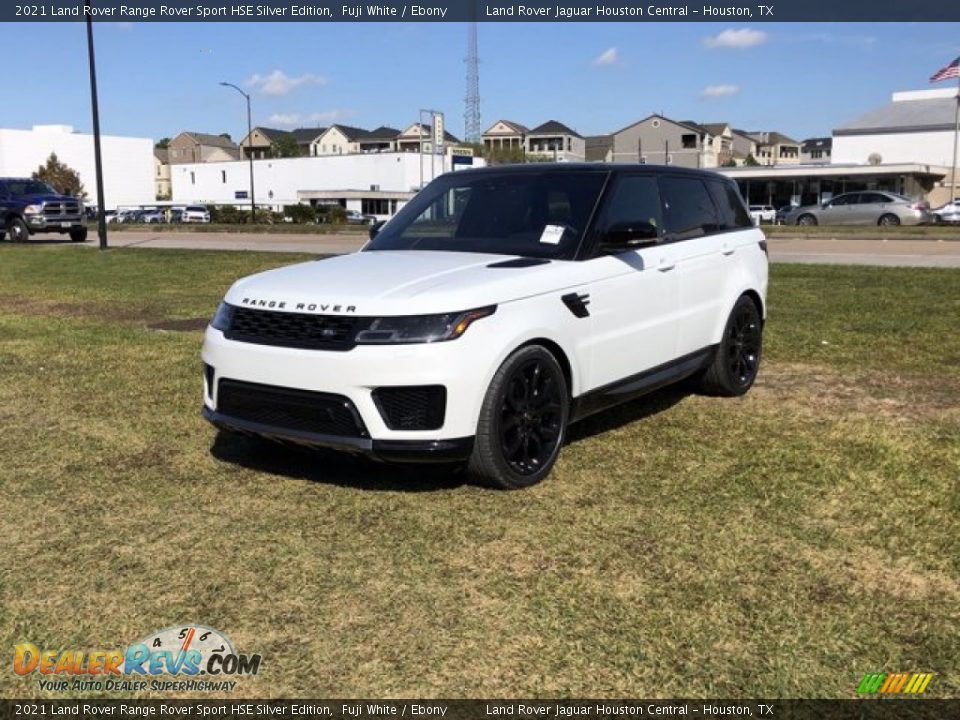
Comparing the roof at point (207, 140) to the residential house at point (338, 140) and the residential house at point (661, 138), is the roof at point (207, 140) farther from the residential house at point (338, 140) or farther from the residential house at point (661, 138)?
the residential house at point (661, 138)

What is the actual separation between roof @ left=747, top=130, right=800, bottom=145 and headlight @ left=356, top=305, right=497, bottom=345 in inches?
6058

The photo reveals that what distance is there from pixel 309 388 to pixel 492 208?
1934 mm

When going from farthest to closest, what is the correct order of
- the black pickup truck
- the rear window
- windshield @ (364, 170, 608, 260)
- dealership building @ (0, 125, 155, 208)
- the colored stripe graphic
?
dealership building @ (0, 125, 155, 208) → the black pickup truck → the rear window → windshield @ (364, 170, 608, 260) → the colored stripe graphic

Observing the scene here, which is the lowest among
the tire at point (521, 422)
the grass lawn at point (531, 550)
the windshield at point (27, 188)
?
the grass lawn at point (531, 550)

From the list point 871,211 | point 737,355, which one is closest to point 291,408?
point 737,355

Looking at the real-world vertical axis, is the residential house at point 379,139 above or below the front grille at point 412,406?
above

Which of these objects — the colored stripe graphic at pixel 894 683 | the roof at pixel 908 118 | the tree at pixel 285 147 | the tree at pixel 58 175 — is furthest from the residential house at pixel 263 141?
the colored stripe graphic at pixel 894 683

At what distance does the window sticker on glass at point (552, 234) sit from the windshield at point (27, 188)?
26056mm

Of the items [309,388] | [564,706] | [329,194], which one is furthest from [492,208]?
[329,194]

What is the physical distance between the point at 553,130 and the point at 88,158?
6813 centimetres

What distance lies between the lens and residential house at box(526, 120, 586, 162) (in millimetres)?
133750

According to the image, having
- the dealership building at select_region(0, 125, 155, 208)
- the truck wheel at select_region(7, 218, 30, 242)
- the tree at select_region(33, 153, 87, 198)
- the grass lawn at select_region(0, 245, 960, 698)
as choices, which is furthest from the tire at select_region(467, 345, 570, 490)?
the dealership building at select_region(0, 125, 155, 208)

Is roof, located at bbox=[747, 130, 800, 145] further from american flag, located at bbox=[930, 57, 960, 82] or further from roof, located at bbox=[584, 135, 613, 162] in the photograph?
american flag, located at bbox=[930, 57, 960, 82]

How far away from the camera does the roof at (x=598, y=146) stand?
123 metres
